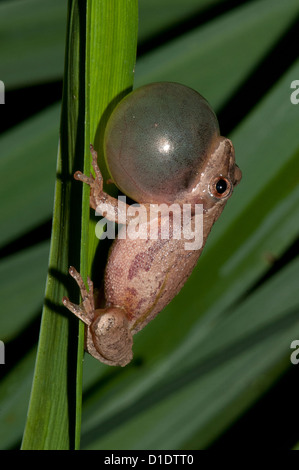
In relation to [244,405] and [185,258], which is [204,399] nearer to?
[244,405]

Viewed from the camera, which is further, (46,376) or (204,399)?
(204,399)

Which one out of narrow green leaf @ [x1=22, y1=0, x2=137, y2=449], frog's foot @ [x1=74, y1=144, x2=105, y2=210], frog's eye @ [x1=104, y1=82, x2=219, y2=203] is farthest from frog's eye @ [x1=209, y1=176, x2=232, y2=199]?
narrow green leaf @ [x1=22, y1=0, x2=137, y2=449]

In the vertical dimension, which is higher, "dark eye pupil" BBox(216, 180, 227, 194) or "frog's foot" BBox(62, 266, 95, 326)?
"dark eye pupil" BBox(216, 180, 227, 194)

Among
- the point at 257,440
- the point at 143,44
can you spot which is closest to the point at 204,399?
the point at 257,440

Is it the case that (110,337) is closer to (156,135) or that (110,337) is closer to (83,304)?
(83,304)

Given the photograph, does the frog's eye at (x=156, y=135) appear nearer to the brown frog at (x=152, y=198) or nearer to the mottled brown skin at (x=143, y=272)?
the brown frog at (x=152, y=198)

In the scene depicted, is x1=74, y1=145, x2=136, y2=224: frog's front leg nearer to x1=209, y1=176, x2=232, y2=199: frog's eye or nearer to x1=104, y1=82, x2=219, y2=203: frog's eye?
x1=104, y1=82, x2=219, y2=203: frog's eye

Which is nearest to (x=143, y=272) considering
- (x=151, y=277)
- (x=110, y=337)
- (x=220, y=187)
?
(x=151, y=277)
